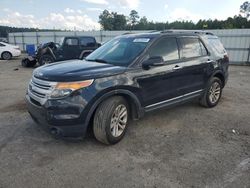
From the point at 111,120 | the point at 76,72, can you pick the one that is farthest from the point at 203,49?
the point at 76,72

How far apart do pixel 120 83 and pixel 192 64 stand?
1.99m

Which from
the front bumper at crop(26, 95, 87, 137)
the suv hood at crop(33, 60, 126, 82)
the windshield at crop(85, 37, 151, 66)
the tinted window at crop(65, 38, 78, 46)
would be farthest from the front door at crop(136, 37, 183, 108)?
the tinted window at crop(65, 38, 78, 46)

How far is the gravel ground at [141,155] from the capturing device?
297 centimetres

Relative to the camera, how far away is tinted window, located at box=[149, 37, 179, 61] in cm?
431

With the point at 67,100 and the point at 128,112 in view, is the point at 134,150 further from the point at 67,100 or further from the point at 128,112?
the point at 67,100

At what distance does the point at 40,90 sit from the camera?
354 cm

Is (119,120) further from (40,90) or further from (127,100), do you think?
(40,90)

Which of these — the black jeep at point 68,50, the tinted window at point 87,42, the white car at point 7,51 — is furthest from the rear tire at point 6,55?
the tinted window at point 87,42

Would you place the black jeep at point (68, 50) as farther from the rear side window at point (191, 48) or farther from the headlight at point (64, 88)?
the headlight at point (64, 88)

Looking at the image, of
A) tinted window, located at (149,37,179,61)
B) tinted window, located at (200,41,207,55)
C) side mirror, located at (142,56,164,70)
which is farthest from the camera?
tinted window, located at (200,41,207,55)

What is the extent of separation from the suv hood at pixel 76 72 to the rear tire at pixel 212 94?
105 inches

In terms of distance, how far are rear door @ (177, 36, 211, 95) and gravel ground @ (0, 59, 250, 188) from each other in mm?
703

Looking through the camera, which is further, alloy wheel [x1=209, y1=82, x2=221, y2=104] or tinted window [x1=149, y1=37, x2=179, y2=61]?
alloy wheel [x1=209, y1=82, x2=221, y2=104]

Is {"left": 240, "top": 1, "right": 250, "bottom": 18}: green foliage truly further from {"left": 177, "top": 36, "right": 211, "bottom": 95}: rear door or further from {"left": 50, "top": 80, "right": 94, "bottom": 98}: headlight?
{"left": 50, "top": 80, "right": 94, "bottom": 98}: headlight
